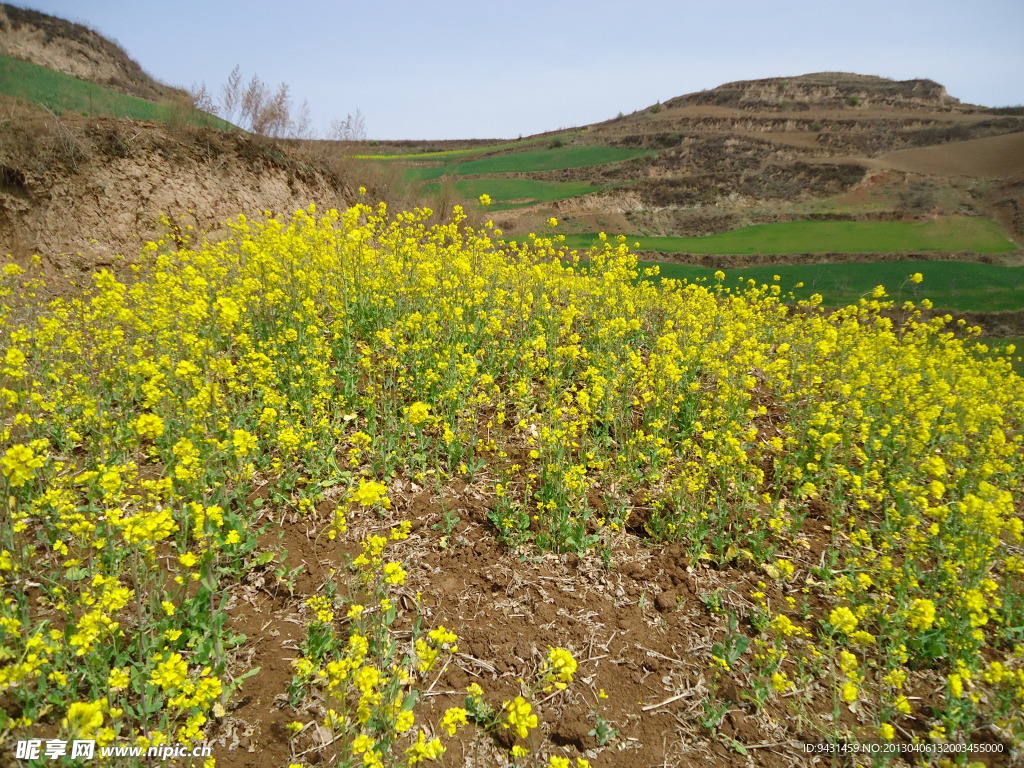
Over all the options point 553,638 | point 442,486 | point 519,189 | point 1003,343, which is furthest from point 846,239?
point 553,638

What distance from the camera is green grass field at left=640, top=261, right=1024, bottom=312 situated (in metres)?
17.5

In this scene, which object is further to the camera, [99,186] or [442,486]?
[99,186]

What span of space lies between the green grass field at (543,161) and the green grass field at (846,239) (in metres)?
16.6

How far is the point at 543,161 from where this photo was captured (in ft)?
151

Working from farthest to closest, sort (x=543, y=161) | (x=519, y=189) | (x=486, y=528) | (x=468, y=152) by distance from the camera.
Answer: (x=468, y=152) < (x=543, y=161) < (x=519, y=189) < (x=486, y=528)

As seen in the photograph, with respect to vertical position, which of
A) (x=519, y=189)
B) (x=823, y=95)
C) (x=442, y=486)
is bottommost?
(x=442, y=486)

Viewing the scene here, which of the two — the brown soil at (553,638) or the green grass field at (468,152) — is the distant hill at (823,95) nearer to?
the green grass field at (468,152)

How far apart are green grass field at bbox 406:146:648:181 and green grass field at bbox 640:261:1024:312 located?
84.3ft

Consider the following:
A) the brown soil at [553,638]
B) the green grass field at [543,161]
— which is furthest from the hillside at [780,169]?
the brown soil at [553,638]

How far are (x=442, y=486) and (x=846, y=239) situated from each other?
31864 mm

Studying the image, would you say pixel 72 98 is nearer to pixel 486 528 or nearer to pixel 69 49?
pixel 486 528

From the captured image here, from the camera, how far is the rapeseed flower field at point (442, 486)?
270 centimetres

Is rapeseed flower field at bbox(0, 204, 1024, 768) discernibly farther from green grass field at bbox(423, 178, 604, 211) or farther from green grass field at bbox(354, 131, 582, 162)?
green grass field at bbox(354, 131, 582, 162)

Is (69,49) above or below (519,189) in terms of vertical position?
above
